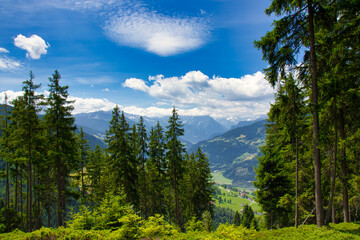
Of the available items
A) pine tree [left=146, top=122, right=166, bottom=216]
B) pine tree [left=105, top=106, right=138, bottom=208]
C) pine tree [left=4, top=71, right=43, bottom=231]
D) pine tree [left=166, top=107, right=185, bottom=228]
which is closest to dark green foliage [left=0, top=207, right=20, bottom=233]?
pine tree [left=4, top=71, right=43, bottom=231]

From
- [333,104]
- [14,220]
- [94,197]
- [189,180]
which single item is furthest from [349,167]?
[14,220]

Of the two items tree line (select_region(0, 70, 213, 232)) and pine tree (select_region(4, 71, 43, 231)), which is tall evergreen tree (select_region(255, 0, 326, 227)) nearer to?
tree line (select_region(0, 70, 213, 232))

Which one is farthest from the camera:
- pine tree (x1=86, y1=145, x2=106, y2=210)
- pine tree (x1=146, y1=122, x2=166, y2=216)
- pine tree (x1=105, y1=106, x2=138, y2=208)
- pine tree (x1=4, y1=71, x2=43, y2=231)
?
pine tree (x1=86, y1=145, x2=106, y2=210)

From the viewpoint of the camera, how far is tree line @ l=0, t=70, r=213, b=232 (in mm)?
16719

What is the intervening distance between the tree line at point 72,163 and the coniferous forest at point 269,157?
0.43 feet

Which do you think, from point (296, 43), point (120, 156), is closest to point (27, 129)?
point (120, 156)

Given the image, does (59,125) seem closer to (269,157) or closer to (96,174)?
(96,174)

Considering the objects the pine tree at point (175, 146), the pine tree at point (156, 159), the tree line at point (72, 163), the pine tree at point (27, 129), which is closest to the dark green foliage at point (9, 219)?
the tree line at point (72, 163)

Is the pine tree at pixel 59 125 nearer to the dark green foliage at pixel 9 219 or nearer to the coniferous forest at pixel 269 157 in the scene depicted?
the coniferous forest at pixel 269 157

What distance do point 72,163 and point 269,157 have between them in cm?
2073

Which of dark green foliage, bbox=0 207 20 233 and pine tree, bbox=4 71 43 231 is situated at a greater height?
pine tree, bbox=4 71 43 231

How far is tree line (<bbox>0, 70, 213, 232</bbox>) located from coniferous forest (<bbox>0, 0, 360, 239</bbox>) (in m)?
0.13

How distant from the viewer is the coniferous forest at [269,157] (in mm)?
8594

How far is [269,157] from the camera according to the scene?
19641mm
